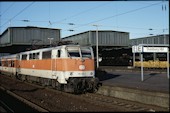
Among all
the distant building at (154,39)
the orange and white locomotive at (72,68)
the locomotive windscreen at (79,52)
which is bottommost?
the orange and white locomotive at (72,68)

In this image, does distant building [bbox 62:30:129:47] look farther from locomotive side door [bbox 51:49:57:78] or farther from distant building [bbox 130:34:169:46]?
locomotive side door [bbox 51:49:57:78]

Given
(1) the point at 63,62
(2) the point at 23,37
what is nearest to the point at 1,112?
(1) the point at 63,62

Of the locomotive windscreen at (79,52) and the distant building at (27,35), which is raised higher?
the distant building at (27,35)

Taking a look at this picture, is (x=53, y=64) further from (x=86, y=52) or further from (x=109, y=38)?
(x=109, y=38)

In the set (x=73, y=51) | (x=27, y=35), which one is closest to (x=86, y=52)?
(x=73, y=51)

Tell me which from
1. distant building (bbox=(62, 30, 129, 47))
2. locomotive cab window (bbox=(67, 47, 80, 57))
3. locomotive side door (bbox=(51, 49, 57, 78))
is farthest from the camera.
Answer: distant building (bbox=(62, 30, 129, 47))

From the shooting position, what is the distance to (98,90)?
1859cm

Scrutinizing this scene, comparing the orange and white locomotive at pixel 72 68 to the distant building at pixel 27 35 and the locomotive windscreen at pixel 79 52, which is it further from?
the distant building at pixel 27 35

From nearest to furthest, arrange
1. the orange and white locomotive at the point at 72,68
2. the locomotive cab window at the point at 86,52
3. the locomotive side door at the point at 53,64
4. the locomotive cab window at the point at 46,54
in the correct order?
the orange and white locomotive at the point at 72,68 < the locomotive cab window at the point at 86,52 < the locomotive side door at the point at 53,64 < the locomotive cab window at the point at 46,54

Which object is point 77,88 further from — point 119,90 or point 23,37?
point 23,37

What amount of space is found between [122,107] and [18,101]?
6389 millimetres

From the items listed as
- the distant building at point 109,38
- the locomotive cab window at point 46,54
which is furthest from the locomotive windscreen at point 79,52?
the distant building at point 109,38

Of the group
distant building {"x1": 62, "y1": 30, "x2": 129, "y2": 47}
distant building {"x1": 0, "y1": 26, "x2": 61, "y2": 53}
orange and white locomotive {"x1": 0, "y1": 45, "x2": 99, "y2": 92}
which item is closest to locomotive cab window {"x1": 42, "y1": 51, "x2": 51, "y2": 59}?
orange and white locomotive {"x1": 0, "y1": 45, "x2": 99, "y2": 92}

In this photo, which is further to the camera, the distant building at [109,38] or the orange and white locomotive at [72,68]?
the distant building at [109,38]
